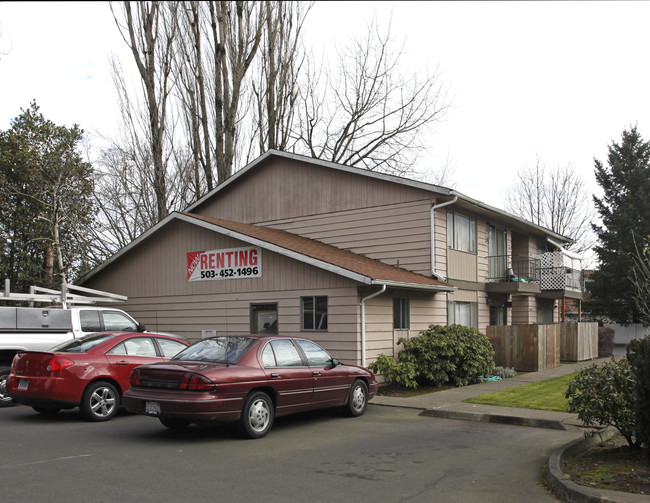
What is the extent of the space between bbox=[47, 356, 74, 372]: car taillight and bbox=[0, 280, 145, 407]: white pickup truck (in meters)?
2.28

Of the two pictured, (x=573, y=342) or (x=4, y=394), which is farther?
(x=573, y=342)

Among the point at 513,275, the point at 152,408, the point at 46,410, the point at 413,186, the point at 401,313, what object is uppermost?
the point at 413,186

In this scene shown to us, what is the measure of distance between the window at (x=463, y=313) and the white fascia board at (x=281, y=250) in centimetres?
568

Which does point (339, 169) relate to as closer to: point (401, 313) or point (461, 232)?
point (461, 232)

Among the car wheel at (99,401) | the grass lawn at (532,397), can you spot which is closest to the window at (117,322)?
the car wheel at (99,401)

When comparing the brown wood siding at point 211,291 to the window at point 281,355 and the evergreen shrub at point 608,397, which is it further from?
the evergreen shrub at point 608,397

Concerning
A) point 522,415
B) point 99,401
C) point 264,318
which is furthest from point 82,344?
point 522,415

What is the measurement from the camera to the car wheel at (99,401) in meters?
10.3

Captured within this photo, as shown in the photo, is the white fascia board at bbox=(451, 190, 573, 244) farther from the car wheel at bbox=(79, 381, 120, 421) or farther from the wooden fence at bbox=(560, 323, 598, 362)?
the car wheel at bbox=(79, 381, 120, 421)

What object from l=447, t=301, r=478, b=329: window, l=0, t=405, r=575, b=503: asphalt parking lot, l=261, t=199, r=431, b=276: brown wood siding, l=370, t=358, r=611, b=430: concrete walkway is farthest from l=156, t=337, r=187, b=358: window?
l=447, t=301, r=478, b=329: window

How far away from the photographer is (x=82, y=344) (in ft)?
36.0

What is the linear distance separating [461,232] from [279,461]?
13.4 metres

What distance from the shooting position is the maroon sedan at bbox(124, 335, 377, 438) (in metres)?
8.52

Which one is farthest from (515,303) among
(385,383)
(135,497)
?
(135,497)
